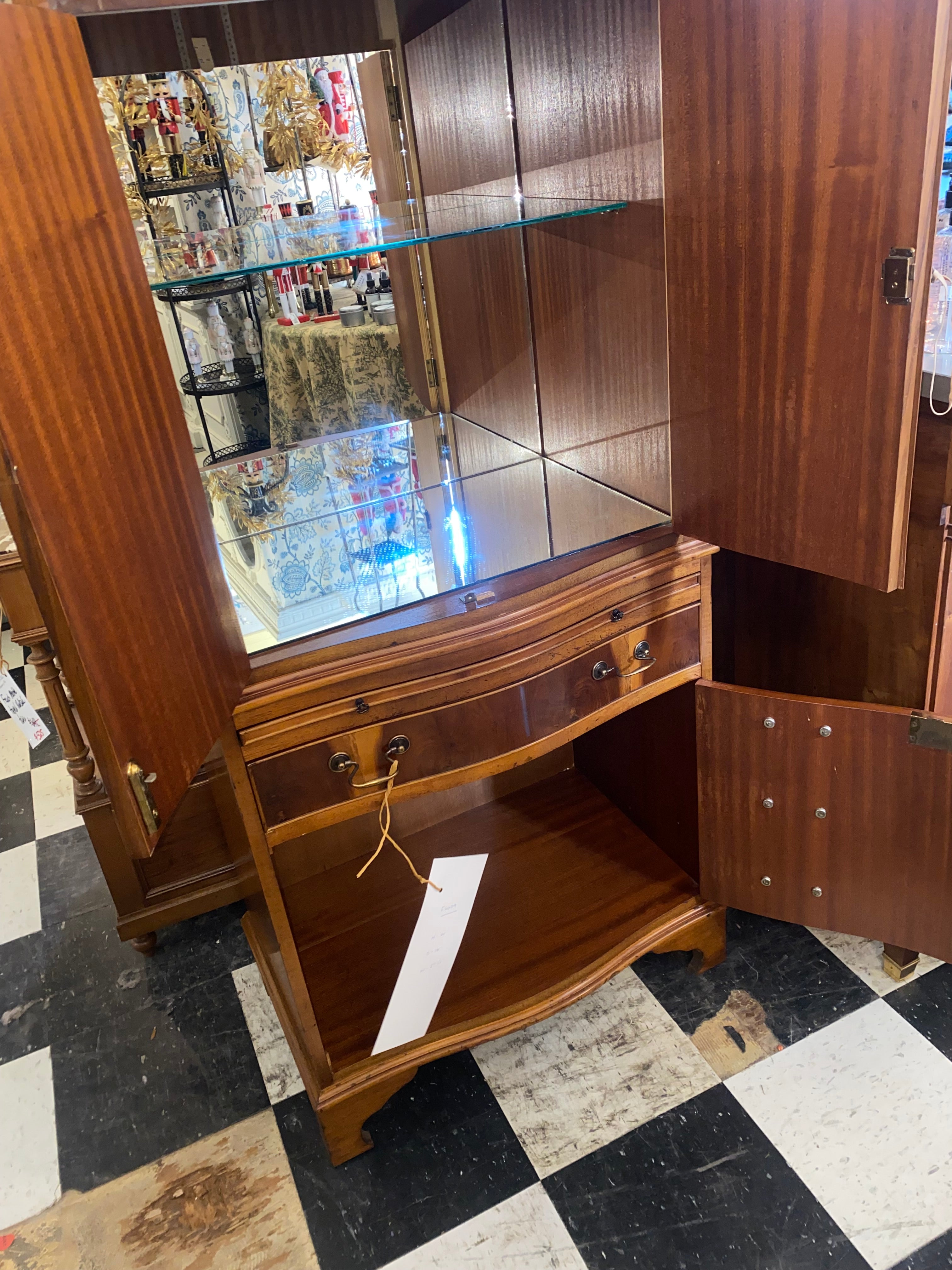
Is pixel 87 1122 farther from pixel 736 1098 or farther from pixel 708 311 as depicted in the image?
pixel 708 311

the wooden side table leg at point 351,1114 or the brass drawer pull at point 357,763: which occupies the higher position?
the brass drawer pull at point 357,763

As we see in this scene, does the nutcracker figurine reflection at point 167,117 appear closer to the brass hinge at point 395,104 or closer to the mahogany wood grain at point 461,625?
the brass hinge at point 395,104

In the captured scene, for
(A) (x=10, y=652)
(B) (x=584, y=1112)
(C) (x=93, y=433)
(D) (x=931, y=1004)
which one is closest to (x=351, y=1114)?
(B) (x=584, y=1112)

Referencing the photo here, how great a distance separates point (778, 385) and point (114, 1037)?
55.2 inches

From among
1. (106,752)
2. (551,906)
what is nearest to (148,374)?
(106,752)

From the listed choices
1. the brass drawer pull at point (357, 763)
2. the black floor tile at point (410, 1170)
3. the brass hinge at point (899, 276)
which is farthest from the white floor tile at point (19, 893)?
the brass hinge at point (899, 276)

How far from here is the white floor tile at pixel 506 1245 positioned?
110 cm

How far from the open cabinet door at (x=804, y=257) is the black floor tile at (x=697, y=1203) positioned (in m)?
0.78

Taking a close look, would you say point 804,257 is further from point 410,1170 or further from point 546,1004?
point 410,1170

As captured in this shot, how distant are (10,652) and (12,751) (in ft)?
1.93

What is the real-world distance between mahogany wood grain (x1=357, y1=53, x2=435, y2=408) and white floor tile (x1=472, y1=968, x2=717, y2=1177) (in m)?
1.00

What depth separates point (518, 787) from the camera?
1748 millimetres

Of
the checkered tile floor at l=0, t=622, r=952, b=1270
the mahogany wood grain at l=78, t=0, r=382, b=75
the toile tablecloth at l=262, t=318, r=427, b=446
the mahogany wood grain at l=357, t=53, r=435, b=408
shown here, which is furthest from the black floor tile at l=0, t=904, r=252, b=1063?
the mahogany wood grain at l=78, t=0, r=382, b=75

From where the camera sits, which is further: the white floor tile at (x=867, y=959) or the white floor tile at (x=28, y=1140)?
the white floor tile at (x=867, y=959)
